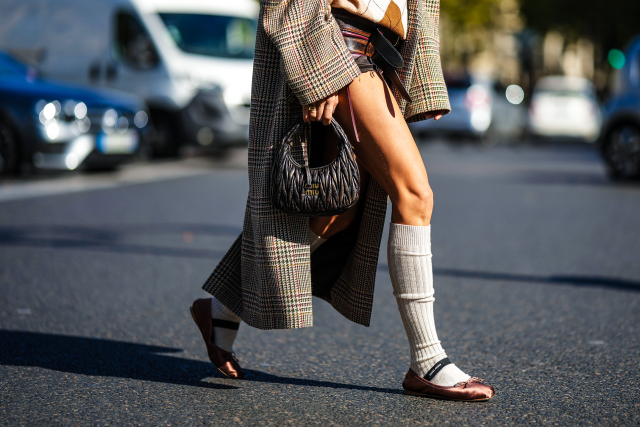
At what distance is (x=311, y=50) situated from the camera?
2797mm

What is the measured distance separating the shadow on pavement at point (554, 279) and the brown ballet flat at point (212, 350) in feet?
8.50

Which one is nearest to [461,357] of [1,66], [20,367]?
[20,367]

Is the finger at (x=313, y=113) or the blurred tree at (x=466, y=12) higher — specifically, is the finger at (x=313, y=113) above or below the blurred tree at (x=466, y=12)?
below

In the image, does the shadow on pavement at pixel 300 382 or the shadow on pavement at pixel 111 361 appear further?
the shadow on pavement at pixel 111 361

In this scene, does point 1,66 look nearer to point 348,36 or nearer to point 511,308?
point 511,308

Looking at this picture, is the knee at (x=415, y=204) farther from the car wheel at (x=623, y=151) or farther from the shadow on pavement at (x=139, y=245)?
the car wheel at (x=623, y=151)

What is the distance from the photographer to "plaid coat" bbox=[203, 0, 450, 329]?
280 cm

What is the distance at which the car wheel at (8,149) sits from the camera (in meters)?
10.1

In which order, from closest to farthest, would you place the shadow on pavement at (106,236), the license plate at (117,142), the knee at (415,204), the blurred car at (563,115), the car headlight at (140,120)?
the knee at (415,204)
the shadow on pavement at (106,236)
the license plate at (117,142)
the car headlight at (140,120)
the blurred car at (563,115)

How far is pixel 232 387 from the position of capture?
3234mm

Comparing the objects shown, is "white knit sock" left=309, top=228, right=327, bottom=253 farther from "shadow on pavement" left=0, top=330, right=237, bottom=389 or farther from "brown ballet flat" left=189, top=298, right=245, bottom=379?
"shadow on pavement" left=0, top=330, right=237, bottom=389

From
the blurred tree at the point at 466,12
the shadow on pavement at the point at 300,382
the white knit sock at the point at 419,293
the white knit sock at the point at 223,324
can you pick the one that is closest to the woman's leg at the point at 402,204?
the white knit sock at the point at 419,293

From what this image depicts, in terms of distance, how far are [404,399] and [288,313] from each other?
50 cm

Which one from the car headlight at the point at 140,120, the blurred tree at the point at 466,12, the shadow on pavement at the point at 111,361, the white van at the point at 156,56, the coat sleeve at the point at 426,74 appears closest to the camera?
the coat sleeve at the point at 426,74
